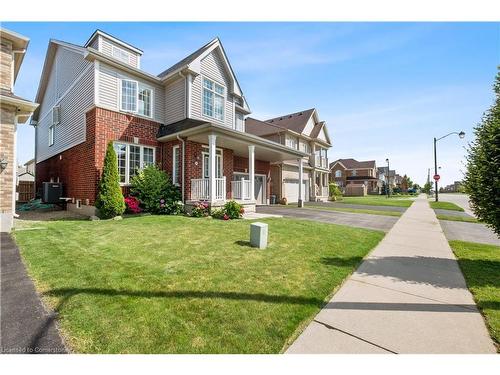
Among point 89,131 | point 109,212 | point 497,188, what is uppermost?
point 89,131

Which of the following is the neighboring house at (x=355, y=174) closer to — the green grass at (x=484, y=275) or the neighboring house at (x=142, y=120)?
the neighboring house at (x=142, y=120)

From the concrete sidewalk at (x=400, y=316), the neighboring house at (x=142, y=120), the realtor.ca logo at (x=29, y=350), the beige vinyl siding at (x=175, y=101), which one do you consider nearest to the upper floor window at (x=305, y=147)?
the neighboring house at (x=142, y=120)

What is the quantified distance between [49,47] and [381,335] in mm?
22396

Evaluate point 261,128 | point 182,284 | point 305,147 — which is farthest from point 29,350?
point 305,147

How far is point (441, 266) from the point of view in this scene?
5641 mm

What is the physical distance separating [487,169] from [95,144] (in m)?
13.6

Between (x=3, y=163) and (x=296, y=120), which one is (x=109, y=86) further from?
(x=296, y=120)

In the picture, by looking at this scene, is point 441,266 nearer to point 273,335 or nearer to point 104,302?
point 273,335

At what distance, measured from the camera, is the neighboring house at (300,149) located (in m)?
23.2

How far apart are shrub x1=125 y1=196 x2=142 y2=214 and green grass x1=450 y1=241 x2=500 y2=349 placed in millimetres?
11488

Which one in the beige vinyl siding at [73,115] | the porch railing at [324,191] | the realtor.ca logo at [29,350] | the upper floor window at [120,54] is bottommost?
the realtor.ca logo at [29,350]

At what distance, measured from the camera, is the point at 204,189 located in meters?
11.9

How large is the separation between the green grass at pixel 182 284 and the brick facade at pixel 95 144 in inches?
171

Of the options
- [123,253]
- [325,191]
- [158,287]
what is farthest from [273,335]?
[325,191]
